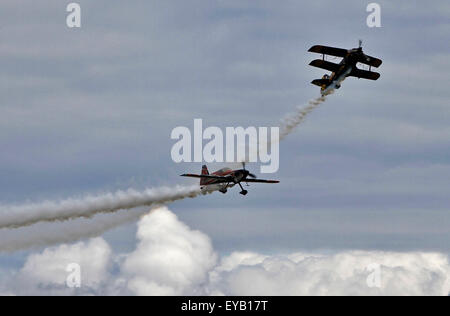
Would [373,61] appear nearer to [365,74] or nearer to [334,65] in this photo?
[365,74]

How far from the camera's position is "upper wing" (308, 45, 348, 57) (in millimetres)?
87562

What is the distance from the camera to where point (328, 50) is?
3467 inches

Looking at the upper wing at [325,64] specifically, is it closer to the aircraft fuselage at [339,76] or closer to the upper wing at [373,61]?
the aircraft fuselage at [339,76]

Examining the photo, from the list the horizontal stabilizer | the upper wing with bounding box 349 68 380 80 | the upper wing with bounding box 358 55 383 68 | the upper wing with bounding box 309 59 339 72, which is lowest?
the horizontal stabilizer

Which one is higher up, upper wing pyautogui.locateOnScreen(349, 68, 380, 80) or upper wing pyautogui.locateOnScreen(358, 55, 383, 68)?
upper wing pyautogui.locateOnScreen(358, 55, 383, 68)

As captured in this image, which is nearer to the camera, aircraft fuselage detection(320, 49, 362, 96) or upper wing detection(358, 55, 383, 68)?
aircraft fuselage detection(320, 49, 362, 96)

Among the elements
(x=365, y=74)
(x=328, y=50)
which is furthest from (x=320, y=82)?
(x=365, y=74)

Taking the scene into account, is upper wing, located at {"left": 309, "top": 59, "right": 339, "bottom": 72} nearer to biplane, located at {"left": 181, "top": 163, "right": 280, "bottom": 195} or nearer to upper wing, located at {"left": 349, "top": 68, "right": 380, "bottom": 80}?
upper wing, located at {"left": 349, "top": 68, "right": 380, "bottom": 80}

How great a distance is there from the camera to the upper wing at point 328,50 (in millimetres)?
87562

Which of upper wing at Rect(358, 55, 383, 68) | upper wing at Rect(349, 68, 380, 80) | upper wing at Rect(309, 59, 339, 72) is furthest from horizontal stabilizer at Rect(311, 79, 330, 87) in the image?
upper wing at Rect(349, 68, 380, 80)
